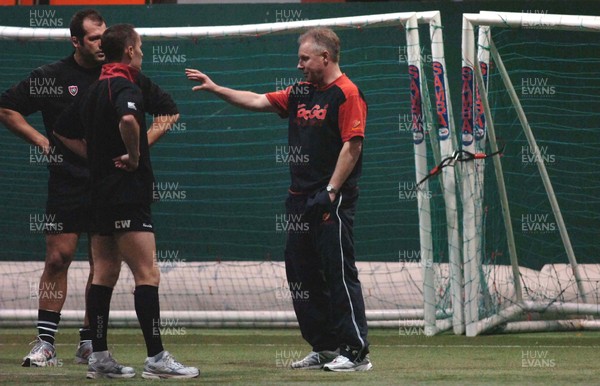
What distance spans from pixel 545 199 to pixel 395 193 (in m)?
1.41

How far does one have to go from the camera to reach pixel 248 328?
31.6 feet

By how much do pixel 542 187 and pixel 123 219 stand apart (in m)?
5.98

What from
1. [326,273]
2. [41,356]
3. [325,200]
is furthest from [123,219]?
[41,356]

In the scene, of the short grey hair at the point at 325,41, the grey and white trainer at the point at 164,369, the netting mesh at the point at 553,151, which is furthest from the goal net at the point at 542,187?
the grey and white trainer at the point at 164,369

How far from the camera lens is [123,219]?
6.11m

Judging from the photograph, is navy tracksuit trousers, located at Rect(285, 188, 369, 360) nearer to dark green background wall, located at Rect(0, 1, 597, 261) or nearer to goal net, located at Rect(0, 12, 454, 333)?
goal net, located at Rect(0, 12, 454, 333)

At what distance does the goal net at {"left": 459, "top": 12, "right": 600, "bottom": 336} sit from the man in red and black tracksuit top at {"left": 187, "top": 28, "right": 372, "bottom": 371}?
2502 millimetres

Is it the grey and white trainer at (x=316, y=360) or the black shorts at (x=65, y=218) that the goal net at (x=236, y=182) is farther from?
the grey and white trainer at (x=316, y=360)

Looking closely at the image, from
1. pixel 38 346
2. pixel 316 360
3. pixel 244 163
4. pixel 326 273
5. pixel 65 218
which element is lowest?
pixel 316 360

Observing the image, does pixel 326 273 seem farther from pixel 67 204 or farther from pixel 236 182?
pixel 236 182

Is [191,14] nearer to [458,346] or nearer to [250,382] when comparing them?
[458,346]

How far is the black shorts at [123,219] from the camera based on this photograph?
6113 millimetres

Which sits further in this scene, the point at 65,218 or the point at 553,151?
the point at 553,151

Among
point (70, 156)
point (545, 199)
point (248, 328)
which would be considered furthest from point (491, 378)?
point (545, 199)
